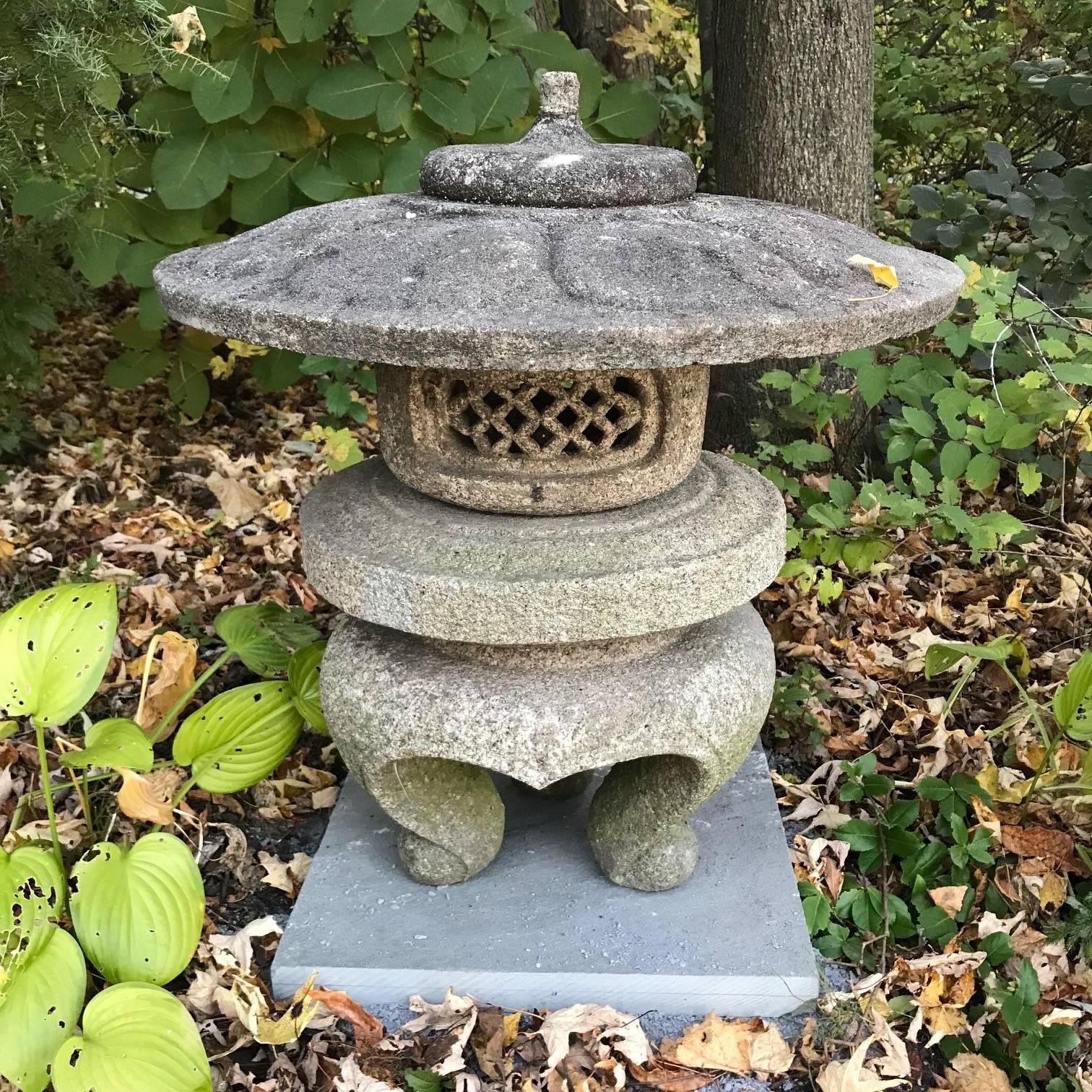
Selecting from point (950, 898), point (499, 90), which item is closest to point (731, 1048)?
point (950, 898)

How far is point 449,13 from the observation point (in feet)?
9.91

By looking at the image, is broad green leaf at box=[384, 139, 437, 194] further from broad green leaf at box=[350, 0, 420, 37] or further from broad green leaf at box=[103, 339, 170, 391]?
broad green leaf at box=[103, 339, 170, 391]

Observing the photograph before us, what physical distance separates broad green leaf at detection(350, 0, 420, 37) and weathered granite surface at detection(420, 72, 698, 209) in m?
1.08

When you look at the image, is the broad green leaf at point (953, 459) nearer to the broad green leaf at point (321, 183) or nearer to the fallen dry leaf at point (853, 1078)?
the fallen dry leaf at point (853, 1078)

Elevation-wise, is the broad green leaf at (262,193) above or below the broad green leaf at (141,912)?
above

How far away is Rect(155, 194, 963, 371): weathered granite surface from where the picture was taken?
1.45 m

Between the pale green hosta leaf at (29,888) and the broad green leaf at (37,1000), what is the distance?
0.03 meters

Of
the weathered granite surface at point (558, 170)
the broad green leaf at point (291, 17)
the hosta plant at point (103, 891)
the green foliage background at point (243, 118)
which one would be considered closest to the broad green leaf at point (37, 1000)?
the hosta plant at point (103, 891)

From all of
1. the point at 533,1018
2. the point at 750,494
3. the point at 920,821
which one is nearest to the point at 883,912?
the point at 920,821

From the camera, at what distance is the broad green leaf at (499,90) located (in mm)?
2904

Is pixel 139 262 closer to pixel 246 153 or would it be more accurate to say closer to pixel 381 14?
pixel 246 153

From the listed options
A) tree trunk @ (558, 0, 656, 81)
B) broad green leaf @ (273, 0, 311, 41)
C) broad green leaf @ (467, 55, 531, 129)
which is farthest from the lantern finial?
tree trunk @ (558, 0, 656, 81)

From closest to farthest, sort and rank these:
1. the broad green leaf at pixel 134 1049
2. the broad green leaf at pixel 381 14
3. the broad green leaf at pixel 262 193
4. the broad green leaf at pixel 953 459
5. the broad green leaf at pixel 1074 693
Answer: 1. the broad green leaf at pixel 134 1049
2. the broad green leaf at pixel 1074 693
3. the broad green leaf at pixel 953 459
4. the broad green leaf at pixel 381 14
5. the broad green leaf at pixel 262 193

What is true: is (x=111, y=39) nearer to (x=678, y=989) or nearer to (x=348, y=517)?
(x=348, y=517)
